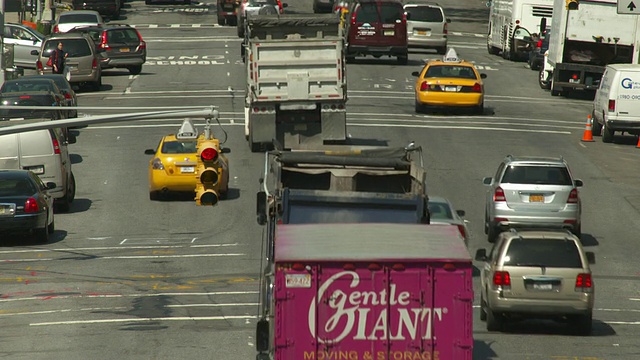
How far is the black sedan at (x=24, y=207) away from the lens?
29281 millimetres

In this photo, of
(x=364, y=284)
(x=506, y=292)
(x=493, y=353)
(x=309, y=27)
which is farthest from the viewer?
(x=309, y=27)

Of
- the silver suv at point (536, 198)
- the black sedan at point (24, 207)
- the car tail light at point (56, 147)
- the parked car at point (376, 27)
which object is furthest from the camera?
the parked car at point (376, 27)

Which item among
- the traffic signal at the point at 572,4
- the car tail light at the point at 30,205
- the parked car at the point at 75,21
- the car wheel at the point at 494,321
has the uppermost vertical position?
the traffic signal at the point at 572,4

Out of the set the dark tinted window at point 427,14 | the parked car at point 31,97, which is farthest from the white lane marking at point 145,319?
the dark tinted window at point 427,14

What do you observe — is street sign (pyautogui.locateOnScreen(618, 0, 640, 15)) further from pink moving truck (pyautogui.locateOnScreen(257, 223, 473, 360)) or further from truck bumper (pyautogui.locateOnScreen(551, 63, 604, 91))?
pink moving truck (pyautogui.locateOnScreen(257, 223, 473, 360))

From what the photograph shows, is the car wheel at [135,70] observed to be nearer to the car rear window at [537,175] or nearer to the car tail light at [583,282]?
the car rear window at [537,175]

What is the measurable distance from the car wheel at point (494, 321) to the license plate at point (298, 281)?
7.71 m

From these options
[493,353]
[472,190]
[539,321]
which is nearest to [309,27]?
[472,190]

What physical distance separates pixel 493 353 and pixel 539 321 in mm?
3690

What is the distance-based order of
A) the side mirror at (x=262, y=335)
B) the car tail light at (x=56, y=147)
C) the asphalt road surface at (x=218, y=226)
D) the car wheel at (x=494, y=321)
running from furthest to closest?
the car tail light at (x=56, y=147) < the car wheel at (x=494, y=321) < the asphalt road surface at (x=218, y=226) < the side mirror at (x=262, y=335)

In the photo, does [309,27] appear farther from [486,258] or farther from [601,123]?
[486,258]

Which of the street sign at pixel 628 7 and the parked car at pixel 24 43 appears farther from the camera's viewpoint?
the parked car at pixel 24 43

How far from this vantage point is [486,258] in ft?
70.2

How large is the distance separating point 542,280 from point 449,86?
2401 cm
